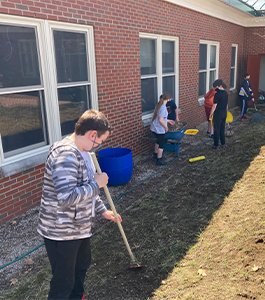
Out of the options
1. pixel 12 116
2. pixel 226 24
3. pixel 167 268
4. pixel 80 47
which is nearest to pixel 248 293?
pixel 167 268

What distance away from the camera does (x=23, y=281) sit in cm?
334

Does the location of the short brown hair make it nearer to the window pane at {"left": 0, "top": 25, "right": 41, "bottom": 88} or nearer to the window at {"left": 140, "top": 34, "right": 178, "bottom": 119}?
the window pane at {"left": 0, "top": 25, "right": 41, "bottom": 88}

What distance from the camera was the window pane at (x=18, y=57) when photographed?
14.4 ft

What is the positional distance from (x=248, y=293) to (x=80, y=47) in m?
4.96

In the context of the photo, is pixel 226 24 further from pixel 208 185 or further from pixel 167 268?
pixel 167 268

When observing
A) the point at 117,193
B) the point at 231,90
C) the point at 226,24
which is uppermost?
the point at 226,24

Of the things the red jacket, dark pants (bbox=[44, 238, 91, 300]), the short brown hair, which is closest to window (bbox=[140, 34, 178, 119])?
the red jacket

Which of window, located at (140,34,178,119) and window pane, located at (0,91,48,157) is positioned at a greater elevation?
window, located at (140,34,178,119)

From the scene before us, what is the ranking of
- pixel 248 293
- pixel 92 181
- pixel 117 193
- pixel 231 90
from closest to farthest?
pixel 92 181 → pixel 248 293 → pixel 117 193 → pixel 231 90

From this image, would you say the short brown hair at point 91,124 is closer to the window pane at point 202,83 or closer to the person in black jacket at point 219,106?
Result: the person in black jacket at point 219,106

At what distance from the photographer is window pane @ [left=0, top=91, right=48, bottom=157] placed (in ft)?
14.9

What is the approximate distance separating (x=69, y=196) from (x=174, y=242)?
2.35m

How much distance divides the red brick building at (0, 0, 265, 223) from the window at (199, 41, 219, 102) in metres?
1.28

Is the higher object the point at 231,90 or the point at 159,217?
the point at 231,90
